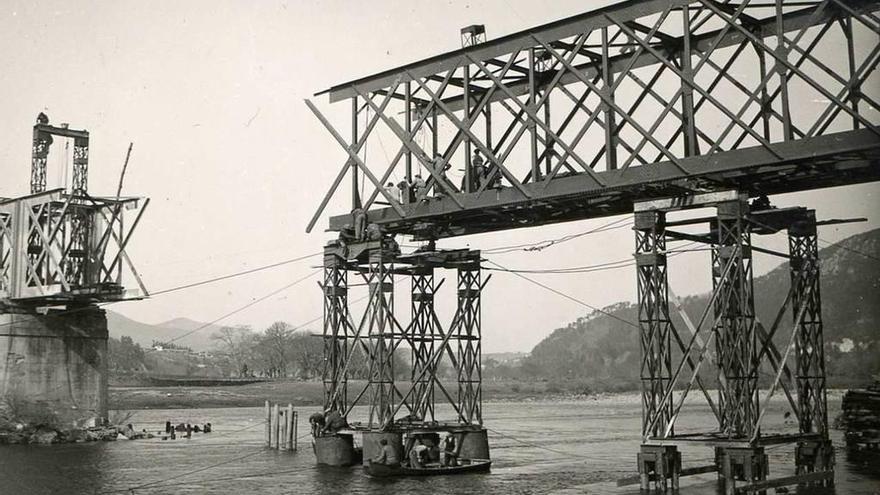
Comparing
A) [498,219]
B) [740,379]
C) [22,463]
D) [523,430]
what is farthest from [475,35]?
[523,430]

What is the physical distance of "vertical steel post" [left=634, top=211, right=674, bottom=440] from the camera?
2659 cm

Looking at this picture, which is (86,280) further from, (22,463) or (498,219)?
(498,219)

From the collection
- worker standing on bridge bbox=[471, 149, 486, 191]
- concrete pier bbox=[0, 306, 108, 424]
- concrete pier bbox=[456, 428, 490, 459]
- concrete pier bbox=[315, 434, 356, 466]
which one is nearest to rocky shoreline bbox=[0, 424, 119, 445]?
concrete pier bbox=[0, 306, 108, 424]

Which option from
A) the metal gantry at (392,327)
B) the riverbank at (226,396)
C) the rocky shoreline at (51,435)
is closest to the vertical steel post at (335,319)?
the metal gantry at (392,327)

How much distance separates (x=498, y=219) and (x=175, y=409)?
9023 cm

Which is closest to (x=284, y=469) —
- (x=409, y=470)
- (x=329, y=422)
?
(x=329, y=422)

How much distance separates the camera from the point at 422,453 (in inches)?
1323

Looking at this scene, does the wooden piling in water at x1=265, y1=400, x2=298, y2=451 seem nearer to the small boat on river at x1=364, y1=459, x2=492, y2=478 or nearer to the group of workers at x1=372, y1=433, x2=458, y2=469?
the small boat on river at x1=364, y1=459, x2=492, y2=478

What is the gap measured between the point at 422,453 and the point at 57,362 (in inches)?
1163

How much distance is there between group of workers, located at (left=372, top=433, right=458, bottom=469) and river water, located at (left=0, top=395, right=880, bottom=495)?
0.97 meters

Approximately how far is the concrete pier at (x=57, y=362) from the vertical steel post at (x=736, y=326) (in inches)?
1582

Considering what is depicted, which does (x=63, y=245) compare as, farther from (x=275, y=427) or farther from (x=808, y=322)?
(x=808, y=322)

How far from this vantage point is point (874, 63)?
78.8ft

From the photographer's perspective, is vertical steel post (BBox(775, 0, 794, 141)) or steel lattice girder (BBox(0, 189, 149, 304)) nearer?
vertical steel post (BBox(775, 0, 794, 141))
